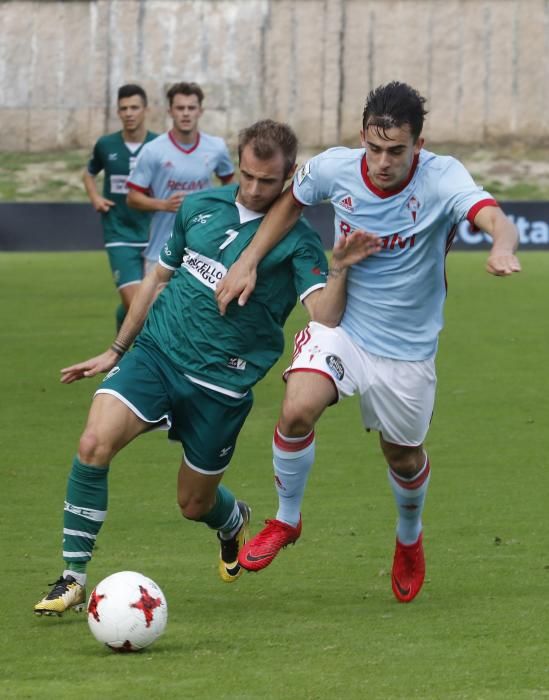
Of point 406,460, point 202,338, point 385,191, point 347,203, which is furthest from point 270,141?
point 406,460

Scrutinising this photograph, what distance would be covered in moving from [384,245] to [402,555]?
1.32 m

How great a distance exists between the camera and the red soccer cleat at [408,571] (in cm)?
642

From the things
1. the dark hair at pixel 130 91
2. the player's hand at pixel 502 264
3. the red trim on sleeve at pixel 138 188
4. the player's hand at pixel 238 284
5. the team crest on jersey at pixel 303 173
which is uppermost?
the team crest on jersey at pixel 303 173

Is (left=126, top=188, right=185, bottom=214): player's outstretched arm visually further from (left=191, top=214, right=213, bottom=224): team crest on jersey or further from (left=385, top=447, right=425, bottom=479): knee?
(left=385, top=447, right=425, bottom=479): knee

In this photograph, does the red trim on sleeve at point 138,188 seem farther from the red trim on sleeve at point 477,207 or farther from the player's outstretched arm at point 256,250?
the red trim on sleeve at point 477,207

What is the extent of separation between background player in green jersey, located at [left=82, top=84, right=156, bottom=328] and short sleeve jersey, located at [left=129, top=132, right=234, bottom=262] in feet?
2.62

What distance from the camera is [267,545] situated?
20.7ft

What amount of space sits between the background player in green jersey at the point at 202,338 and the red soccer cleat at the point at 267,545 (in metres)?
0.41

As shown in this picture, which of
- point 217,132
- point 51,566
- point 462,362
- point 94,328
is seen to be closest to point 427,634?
point 51,566

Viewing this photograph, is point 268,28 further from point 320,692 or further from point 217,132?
point 320,692

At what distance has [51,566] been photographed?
695cm

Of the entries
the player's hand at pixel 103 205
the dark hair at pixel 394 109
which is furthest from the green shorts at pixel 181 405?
the player's hand at pixel 103 205

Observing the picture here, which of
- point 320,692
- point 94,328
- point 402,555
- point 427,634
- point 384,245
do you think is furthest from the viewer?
point 94,328

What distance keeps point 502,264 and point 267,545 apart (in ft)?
5.67
